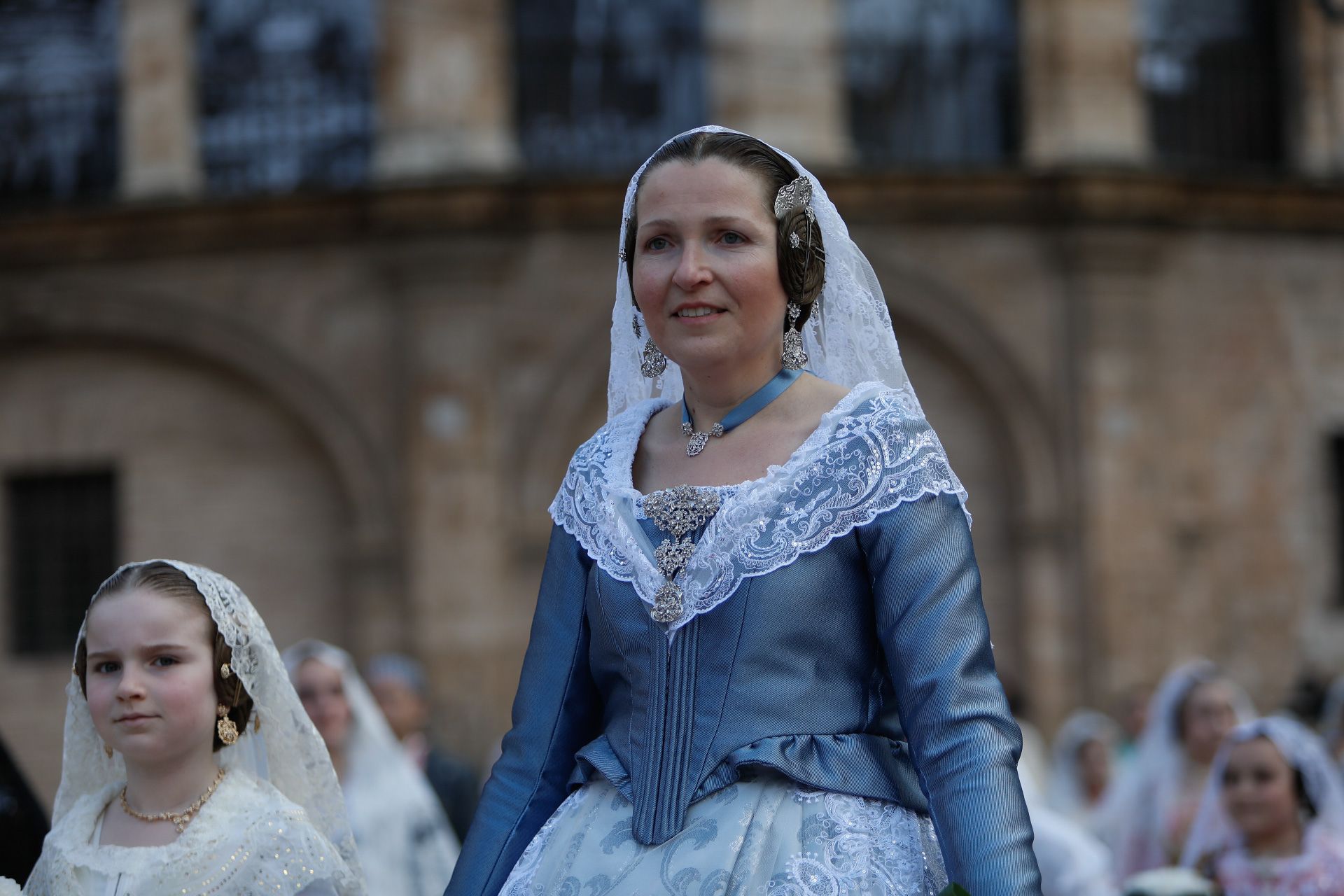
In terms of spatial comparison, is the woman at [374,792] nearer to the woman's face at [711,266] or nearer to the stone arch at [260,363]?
the woman's face at [711,266]

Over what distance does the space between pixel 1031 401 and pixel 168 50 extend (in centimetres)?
706

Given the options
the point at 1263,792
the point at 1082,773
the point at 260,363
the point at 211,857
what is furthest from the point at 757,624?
the point at 260,363

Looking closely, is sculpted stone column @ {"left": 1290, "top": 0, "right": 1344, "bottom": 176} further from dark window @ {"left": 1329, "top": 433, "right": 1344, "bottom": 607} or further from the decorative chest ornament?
the decorative chest ornament

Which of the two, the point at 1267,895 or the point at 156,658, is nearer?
the point at 156,658

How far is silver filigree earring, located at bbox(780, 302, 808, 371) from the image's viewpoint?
9.21 ft

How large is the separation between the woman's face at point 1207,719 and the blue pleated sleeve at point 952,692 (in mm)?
4962

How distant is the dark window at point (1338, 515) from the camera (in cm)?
1455

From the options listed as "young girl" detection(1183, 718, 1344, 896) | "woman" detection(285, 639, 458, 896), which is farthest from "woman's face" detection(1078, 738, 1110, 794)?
"woman" detection(285, 639, 458, 896)

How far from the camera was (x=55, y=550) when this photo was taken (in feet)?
47.7

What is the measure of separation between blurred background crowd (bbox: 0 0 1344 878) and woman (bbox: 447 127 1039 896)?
10321 millimetres

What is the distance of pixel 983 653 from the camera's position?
2.54 meters

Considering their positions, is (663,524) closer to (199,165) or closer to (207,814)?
(207,814)

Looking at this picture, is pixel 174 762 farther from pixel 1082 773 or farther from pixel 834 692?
pixel 1082 773

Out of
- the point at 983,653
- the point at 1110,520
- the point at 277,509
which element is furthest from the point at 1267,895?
the point at 277,509
